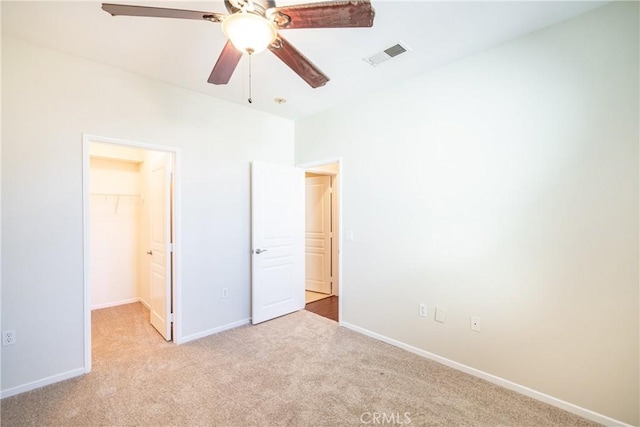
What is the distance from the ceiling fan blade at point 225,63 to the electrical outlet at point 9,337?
245cm

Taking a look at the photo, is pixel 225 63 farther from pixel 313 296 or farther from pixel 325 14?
pixel 313 296

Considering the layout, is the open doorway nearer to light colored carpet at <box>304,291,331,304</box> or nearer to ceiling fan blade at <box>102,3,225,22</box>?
light colored carpet at <box>304,291,331,304</box>

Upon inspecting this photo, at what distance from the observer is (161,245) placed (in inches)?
129

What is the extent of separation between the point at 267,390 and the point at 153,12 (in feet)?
8.33

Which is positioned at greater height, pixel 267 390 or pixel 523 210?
pixel 523 210

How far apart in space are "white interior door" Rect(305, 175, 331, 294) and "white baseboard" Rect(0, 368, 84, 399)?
10.9 ft

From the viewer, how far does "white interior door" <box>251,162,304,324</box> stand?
3582 mm

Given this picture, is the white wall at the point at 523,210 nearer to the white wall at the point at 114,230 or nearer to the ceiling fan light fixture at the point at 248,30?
the ceiling fan light fixture at the point at 248,30

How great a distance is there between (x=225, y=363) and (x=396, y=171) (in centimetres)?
249

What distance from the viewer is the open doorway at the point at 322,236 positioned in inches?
194

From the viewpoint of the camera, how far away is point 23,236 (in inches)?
88.4

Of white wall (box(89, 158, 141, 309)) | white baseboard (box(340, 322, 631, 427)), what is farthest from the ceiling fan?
white wall (box(89, 158, 141, 309))

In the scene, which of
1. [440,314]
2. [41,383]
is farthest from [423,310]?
[41,383]

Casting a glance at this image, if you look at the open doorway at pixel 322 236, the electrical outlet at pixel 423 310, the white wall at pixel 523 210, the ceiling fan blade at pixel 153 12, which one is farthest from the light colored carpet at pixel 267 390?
the ceiling fan blade at pixel 153 12
